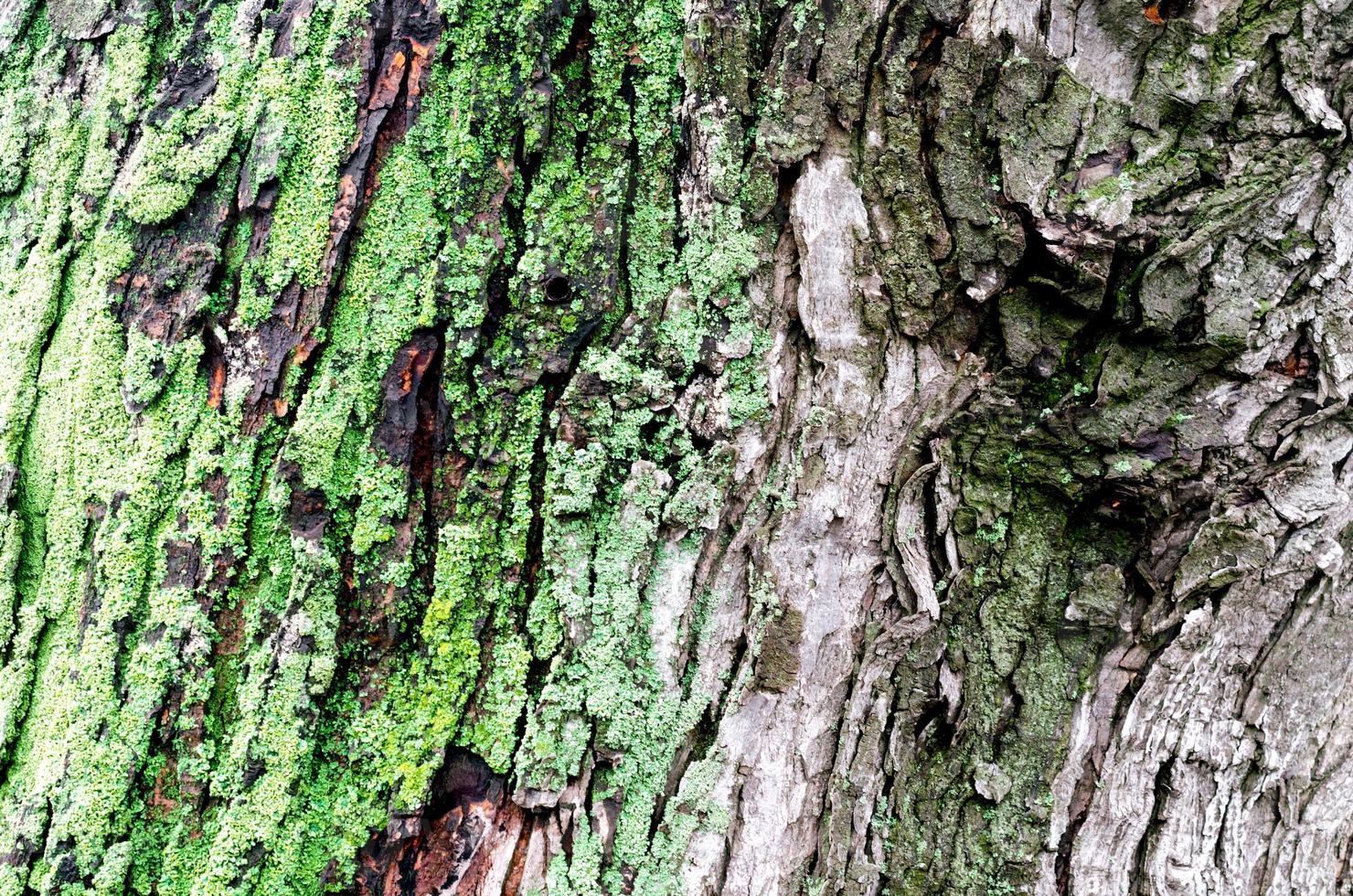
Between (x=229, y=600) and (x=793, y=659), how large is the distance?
4.14 ft

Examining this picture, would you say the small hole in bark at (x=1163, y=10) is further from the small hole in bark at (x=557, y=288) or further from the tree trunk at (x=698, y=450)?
the small hole in bark at (x=557, y=288)

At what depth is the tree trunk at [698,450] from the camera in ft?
5.96

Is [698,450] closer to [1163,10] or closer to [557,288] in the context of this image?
[557,288]

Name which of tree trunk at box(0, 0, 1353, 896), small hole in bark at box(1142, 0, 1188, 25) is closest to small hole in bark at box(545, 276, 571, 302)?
tree trunk at box(0, 0, 1353, 896)

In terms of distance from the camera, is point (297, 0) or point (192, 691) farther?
point (297, 0)

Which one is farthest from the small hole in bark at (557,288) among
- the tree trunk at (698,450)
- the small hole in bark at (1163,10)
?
the small hole in bark at (1163,10)

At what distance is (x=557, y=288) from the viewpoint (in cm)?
189

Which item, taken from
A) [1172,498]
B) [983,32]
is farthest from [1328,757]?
[983,32]

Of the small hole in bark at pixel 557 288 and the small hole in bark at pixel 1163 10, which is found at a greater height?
the small hole in bark at pixel 1163 10

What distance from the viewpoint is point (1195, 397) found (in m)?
1.84

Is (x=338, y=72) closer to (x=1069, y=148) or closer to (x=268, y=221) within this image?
(x=268, y=221)

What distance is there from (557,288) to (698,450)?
49 cm

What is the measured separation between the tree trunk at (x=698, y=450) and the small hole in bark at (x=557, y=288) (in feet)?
0.11

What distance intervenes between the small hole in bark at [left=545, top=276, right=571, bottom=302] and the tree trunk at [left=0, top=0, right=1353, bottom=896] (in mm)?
33
